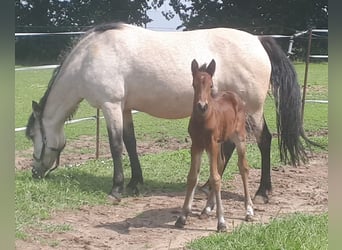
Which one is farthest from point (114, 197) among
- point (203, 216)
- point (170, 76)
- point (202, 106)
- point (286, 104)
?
point (286, 104)

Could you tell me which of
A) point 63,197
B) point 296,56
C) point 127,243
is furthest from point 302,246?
point 296,56

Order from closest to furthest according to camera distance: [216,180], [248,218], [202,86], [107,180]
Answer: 1. [202,86]
2. [216,180]
3. [248,218]
4. [107,180]

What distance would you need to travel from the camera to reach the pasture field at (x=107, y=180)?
3.34 metres

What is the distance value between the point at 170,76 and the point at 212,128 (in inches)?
51.1

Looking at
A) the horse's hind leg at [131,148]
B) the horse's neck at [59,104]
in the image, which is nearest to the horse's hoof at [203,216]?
the horse's hind leg at [131,148]

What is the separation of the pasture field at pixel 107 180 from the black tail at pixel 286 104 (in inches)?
31.2

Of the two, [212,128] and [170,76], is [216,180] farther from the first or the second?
[170,76]

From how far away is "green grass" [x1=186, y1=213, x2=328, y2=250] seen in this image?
289 centimetres

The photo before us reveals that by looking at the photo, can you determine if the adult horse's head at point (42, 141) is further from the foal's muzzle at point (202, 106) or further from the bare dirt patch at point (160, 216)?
the foal's muzzle at point (202, 106)

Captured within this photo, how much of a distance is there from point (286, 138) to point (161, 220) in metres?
1.55

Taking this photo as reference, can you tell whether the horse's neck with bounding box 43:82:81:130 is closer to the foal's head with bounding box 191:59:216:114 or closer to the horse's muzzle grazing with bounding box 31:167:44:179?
the horse's muzzle grazing with bounding box 31:167:44:179

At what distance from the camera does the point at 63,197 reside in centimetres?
455

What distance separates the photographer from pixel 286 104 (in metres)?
4.87

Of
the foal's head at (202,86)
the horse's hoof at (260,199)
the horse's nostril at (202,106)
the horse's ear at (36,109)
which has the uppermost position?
the foal's head at (202,86)
